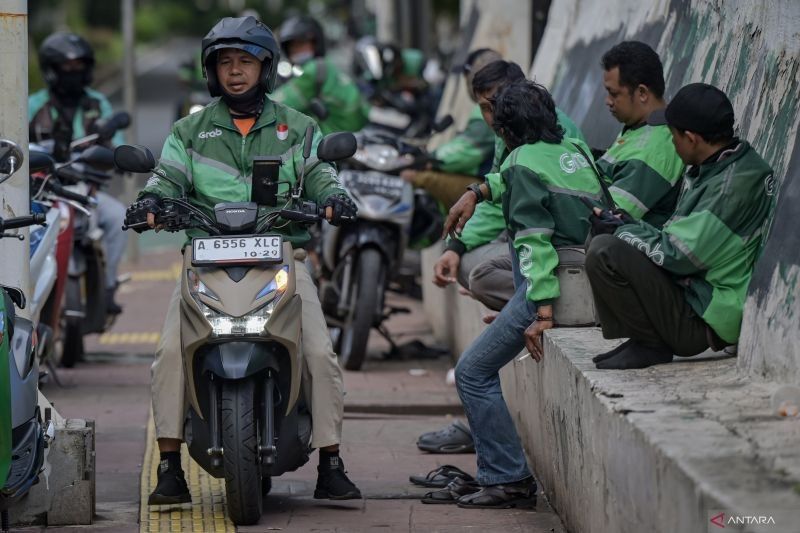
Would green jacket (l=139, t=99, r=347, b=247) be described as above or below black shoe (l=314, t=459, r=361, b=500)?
above

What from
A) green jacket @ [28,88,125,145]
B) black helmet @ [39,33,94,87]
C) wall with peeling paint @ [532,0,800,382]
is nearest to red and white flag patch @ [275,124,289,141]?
wall with peeling paint @ [532,0,800,382]

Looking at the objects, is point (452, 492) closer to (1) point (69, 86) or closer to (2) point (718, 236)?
(2) point (718, 236)

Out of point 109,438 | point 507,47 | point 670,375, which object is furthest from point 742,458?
point 507,47

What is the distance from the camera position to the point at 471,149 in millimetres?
9133

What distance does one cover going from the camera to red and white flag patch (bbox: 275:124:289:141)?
6.54 metres

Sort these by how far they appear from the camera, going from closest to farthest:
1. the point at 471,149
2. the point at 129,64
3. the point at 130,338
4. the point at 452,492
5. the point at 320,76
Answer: the point at 452,492 < the point at 471,149 < the point at 320,76 < the point at 130,338 < the point at 129,64

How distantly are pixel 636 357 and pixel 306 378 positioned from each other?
133 centimetres

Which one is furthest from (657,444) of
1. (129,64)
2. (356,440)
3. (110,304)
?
(129,64)

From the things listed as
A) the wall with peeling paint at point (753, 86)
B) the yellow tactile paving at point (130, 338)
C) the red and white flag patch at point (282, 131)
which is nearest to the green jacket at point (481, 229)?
the wall with peeling paint at point (753, 86)

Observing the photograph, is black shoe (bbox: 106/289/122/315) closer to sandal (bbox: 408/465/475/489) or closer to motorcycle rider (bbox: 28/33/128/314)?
motorcycle rider (bbox: 28/33/128/314)

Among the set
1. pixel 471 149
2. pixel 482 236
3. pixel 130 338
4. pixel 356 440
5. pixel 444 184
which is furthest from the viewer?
pixel 130 338

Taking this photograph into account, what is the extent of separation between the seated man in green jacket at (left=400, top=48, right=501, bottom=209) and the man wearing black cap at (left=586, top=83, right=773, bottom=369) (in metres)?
3.34

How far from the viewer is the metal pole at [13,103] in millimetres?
6352

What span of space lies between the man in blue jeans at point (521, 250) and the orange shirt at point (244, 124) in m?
0.91
